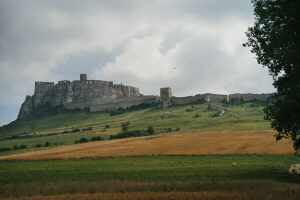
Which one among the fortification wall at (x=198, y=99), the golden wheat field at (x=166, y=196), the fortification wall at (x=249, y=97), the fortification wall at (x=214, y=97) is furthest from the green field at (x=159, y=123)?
the golden wheat field at (x=166, y=196)

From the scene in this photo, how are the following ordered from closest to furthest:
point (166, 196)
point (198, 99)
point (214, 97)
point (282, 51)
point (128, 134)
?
point (166, 196), point (282, 51), point (128, 134), point (214, 97), point (198, 99)

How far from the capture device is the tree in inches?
892

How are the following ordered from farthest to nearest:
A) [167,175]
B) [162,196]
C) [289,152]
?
[289,152]
[167,175]
[162,196]

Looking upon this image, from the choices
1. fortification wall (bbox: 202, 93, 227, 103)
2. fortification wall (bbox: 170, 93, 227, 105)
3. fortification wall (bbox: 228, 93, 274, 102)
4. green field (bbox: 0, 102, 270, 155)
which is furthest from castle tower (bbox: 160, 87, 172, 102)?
fortification wall (bbox: 228, 93, 274, 102)

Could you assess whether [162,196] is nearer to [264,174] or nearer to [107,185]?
[107,185]

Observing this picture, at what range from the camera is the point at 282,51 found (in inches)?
910

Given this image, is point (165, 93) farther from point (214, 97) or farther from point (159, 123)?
point (159, 123)

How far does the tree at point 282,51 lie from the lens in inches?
892

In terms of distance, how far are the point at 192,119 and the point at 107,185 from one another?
338 ft

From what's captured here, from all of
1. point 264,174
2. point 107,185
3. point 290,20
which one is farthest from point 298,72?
point 107,185

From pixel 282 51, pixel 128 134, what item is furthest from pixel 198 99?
pixel 282 51

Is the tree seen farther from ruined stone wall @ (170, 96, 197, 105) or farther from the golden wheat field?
ruined stone wall @ (170, 96, 197, 105)

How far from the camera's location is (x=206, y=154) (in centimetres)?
4494

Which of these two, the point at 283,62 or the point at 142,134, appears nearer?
the point at 283,62
